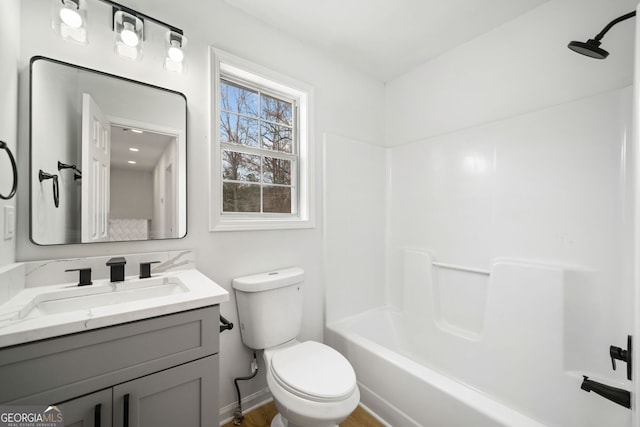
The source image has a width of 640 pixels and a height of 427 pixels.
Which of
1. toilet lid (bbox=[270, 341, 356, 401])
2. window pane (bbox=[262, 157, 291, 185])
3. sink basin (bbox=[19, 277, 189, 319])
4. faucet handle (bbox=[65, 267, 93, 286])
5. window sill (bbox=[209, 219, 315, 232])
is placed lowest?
toilet lid (bbox=[270, 341, 356, 401])

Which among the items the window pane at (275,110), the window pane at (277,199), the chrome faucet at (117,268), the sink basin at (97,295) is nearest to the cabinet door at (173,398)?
the sink basin at (97,295)

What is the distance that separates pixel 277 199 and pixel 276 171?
0.21m

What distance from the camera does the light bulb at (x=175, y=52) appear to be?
1.40 m

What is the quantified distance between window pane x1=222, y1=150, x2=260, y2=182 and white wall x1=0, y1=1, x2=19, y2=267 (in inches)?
35.7

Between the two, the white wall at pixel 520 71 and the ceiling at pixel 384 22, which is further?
the ceiling at pixel 384 22

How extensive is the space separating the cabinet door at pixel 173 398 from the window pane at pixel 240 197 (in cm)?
99

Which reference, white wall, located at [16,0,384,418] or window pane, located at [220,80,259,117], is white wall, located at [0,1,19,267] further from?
window pane, located at [220,80,259,117]

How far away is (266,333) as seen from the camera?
1.57m

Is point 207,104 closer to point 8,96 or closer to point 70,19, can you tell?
point 70,19

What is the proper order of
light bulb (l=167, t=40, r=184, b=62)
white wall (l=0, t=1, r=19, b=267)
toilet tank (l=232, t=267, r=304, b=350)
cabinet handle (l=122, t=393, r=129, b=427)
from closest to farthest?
cabinet handle (l=122, t=393, r=129, b=427)
white wall (l=0, t=1, r=19, b=267)
light bulb (l=167, t=40, r=184, b=62)
toilet tank (l=232, t=267, r=304, b=350)

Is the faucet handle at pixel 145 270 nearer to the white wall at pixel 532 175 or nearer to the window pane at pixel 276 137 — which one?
the window pane at pixel 276 137

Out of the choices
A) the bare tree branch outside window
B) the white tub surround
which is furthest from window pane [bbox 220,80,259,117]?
the white tub surround

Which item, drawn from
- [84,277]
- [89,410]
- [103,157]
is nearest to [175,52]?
[103,157]

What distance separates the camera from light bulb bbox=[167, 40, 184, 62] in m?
1.40
